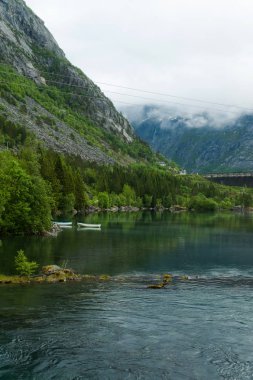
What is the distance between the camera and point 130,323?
3216 cm

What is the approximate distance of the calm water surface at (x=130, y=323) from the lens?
24516 millimetres

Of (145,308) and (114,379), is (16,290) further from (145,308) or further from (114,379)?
(114,379)

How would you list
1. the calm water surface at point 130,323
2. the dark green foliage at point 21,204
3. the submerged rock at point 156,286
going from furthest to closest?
the dark green foliage at point 21,204, the submerged rock at point 156,286, the calm water surface at point 130,323

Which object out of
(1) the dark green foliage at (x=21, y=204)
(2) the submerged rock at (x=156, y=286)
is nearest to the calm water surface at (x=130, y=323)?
(2) the submerged rock at (x=156, y=286)

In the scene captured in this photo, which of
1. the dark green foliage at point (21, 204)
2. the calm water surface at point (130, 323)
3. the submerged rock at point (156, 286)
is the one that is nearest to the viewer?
the calm water surface at point (130, 323)

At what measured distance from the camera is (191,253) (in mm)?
68625

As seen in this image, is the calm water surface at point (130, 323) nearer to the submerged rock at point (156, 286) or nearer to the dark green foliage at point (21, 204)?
the submerged rock at point (156, 286)

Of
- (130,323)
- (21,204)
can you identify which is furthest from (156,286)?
(21,204)

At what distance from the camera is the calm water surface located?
24.5 metres

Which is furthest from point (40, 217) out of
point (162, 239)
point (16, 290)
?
point (16, 290)

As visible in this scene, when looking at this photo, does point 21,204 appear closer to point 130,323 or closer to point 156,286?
point 156,286

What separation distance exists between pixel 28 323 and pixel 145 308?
9439 mm

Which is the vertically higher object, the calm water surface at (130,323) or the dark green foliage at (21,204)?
the dark green foliage at (21,204)

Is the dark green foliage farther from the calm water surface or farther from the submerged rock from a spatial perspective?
the submerged rock
